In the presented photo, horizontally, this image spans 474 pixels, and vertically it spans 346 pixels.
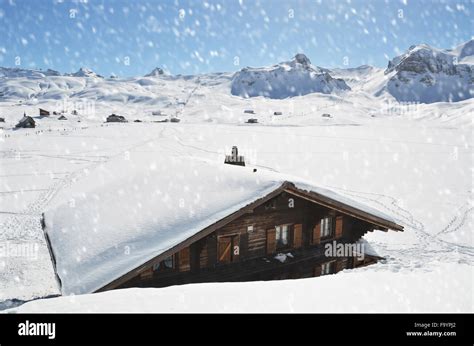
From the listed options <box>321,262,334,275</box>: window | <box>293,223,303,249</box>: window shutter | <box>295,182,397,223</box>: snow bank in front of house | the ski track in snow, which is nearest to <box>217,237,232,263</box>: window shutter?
<box>293,223,303,249</box>: window shutter

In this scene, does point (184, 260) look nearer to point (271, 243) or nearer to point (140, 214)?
point (140, 214)

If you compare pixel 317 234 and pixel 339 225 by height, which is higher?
pixel 339 225

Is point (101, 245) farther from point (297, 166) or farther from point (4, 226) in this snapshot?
point (297, 166)

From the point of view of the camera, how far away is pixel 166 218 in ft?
31.7

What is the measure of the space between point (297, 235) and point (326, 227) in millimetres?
1305

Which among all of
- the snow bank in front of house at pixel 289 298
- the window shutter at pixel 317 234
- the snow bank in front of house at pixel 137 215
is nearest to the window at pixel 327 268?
the window shutter at pixel 317 234

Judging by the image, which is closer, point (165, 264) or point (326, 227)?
point (165, 264)

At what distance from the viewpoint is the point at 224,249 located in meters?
10.4

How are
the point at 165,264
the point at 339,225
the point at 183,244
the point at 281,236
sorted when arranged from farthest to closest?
the point at 339,225 → the point at 281,236 → the point at 165,264 → the point at 183,244

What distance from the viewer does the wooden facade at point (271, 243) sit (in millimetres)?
9664

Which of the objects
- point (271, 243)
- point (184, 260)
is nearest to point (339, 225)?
point (271, 243)

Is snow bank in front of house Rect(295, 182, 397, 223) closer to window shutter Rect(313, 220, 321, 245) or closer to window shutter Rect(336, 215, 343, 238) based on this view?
window shutter Rect(336, 215, 343, 238)

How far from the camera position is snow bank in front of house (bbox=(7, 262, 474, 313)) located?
504cm

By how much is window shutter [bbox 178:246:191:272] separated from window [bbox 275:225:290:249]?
300 centimetres
